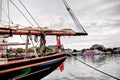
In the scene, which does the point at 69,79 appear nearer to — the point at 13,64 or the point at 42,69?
the point at 42,69

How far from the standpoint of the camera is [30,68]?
462 inches

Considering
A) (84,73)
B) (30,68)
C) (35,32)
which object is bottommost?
(84,73)

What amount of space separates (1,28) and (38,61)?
3.78 metres

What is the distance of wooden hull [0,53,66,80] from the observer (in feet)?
34.9

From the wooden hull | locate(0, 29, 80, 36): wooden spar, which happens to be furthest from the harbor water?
the wooden hull

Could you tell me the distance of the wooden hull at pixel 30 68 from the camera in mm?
10638

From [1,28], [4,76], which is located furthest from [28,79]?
[1,28]

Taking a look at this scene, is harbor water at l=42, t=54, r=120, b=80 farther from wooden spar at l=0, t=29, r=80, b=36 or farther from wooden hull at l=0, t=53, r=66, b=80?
wooden hull at l=0, t=53, r=66, b=80

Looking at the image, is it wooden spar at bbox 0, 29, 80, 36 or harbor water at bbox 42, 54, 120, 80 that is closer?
wooden spar at bbox 0, 29, 80, 36

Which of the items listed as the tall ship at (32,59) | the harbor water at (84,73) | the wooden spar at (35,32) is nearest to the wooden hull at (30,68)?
the tall ship at (32,59)

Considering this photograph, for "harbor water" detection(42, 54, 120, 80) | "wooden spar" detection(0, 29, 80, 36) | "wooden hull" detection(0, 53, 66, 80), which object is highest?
"wooden spar" detection(0, 29, 80, 36)

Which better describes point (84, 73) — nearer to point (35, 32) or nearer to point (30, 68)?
point (35, 32)

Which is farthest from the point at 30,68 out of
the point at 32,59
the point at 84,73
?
the point at 84,73

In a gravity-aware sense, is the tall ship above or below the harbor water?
above
